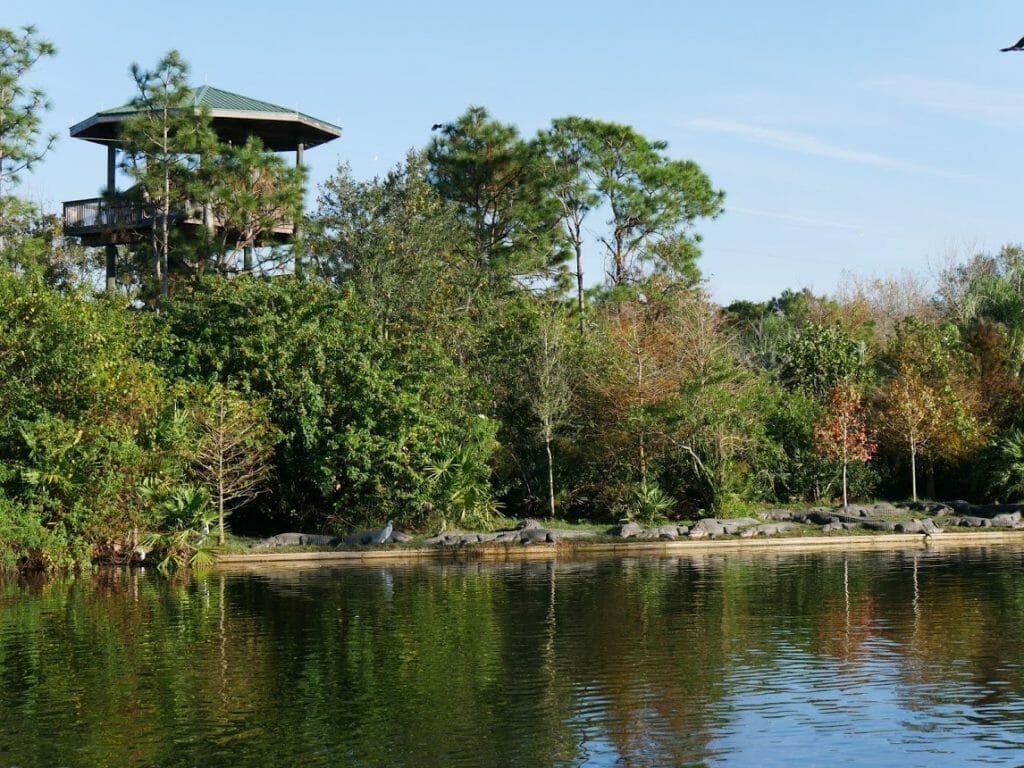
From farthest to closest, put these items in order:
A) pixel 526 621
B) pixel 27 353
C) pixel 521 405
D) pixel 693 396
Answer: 1. pixel 521 405
2. pixel 693 396
3. pixel 27 353
4. pixel 526 621

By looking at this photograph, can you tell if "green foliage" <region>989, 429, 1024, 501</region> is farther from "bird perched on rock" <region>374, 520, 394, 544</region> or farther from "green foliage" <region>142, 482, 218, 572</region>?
"green foliage" <region>142, 482, 218, 572</region>

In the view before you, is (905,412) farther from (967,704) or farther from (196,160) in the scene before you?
(967,704)

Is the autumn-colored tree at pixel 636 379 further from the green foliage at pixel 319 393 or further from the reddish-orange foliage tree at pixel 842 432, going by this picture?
the green foliage at pixel 319 393

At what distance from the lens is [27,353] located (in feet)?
83.3

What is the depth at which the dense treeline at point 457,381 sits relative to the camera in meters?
25.7

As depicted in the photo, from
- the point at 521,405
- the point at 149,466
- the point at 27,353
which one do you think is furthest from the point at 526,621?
the point at 521,405

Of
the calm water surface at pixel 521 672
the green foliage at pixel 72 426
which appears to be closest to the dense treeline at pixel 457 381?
the green foliage at pixel 72 426

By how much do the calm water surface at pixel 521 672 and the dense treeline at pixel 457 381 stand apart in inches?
193

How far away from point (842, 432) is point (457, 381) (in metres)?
10.2

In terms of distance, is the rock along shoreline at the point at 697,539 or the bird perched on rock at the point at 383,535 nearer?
the rock along shoreline at the point at 697,539

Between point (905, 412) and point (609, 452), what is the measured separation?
8.32 m

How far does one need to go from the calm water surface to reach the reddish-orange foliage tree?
1092cm

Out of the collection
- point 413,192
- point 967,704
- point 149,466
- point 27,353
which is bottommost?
point 967,704

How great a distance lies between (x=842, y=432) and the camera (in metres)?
33.1
